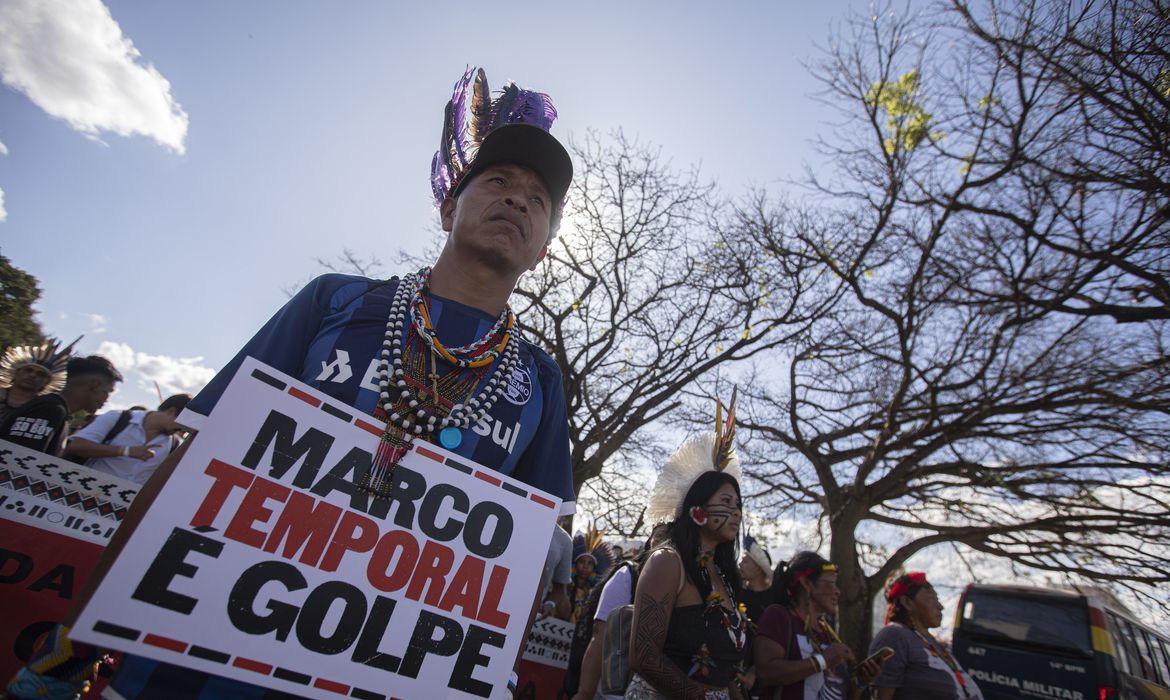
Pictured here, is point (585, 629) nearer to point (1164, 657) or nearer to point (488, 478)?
point (488, 478)

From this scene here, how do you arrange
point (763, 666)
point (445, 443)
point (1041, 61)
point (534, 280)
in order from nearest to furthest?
point (445, 443) → point (763, 666) → point (1041, 61) → point (534, 280)

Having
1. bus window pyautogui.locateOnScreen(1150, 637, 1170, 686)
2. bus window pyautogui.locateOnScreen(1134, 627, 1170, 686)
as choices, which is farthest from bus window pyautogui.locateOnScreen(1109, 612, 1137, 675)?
bus window pyautogui.locateOnScreen(1150, 637, 1170, 686)

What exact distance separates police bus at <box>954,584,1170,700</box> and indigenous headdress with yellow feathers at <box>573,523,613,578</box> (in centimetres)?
564

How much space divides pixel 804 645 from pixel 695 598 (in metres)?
1.66

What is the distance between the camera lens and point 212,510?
3.49 feet

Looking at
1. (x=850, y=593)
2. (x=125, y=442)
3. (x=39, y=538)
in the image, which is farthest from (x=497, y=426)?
(x=850, y=593)

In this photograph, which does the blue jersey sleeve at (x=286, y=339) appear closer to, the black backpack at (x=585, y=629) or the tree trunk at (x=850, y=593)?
the black backpack at (x=585, y=629)

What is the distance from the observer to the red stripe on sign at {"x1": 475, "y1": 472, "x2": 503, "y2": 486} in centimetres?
134

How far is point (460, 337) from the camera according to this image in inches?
67.4

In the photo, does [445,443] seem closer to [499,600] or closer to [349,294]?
[499,600]

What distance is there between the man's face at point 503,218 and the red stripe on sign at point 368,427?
674 millimetres

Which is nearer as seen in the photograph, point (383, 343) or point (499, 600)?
point (499, 600)

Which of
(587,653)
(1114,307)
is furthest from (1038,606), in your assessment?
(587,653)

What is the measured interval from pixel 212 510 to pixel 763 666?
12.2ft
